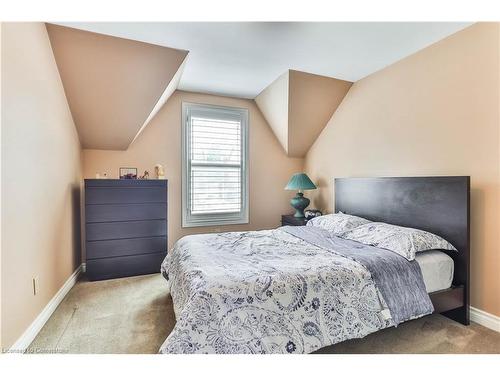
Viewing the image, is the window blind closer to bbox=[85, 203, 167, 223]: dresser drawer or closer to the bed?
bbox=[85, 203, 167, 223]: dresser drawer

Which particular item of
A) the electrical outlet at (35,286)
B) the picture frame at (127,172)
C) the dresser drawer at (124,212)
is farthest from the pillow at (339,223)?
the electrical outlet at (35,286)

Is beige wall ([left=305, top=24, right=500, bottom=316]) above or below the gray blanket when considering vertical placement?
above

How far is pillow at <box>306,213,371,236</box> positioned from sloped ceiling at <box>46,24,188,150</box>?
225 centimetres

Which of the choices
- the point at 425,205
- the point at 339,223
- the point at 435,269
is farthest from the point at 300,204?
the point at 435,269

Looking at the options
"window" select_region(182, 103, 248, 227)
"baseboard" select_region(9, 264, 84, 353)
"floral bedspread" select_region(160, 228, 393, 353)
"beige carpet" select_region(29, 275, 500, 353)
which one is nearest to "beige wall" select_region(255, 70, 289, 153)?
"window" select_region(182, 103, 248, 227)

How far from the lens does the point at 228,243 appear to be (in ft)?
7.50

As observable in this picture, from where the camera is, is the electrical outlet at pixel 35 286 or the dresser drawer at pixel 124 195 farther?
the dresser drawer at pixel 124 195

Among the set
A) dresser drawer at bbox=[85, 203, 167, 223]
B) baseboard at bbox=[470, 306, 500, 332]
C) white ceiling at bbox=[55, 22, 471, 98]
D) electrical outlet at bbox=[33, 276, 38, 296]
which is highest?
white ceiling at bbox=[55, 22, 471, 98]

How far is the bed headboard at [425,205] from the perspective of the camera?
1993mm

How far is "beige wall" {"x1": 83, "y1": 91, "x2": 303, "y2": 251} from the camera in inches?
132

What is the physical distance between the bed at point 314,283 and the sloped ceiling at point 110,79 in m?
1.64

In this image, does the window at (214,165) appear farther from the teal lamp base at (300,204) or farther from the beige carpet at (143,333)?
the beige carpet at (143,333)
